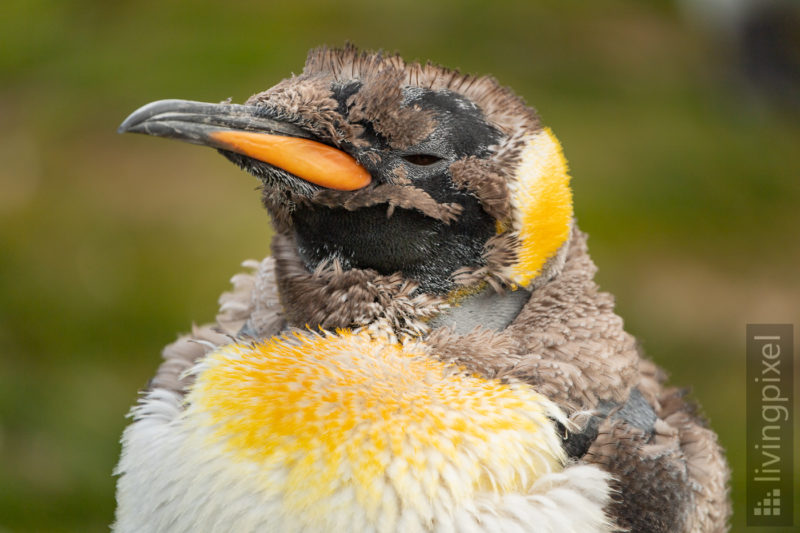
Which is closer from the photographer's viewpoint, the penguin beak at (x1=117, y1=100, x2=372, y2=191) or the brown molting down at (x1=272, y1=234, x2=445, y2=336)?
the penguin beak at (x1=117, y1=100, x2=372, y2=191)

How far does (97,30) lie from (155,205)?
1732 millimetres

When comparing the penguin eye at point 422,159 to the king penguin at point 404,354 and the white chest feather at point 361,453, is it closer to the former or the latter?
the king penguin at point 404,354

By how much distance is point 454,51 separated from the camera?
19.9 feet

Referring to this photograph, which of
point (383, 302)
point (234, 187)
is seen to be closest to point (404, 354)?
point (383, 302)

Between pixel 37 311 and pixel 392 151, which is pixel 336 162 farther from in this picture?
pixel 37 311

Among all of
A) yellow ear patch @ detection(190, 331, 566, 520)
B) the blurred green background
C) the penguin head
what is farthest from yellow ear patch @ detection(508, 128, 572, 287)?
the blurred green background

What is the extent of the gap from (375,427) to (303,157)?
0.44 metres

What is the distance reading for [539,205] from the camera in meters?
1.57

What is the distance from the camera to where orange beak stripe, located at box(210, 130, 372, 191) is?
1.43 metres

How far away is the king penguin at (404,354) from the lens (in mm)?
1389

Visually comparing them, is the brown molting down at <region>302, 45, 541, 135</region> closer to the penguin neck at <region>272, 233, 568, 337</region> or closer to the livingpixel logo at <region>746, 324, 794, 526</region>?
the penguin neck at <region>272, 233, 568, 337</region>

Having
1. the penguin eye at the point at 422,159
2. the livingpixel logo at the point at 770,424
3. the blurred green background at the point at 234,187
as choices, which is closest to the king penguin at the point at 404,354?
the penguin eye at the point at 422,159

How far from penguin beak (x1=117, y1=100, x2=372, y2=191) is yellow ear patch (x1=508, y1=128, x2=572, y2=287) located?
28 cm

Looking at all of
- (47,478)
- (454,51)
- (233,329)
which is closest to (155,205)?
(47,478)
